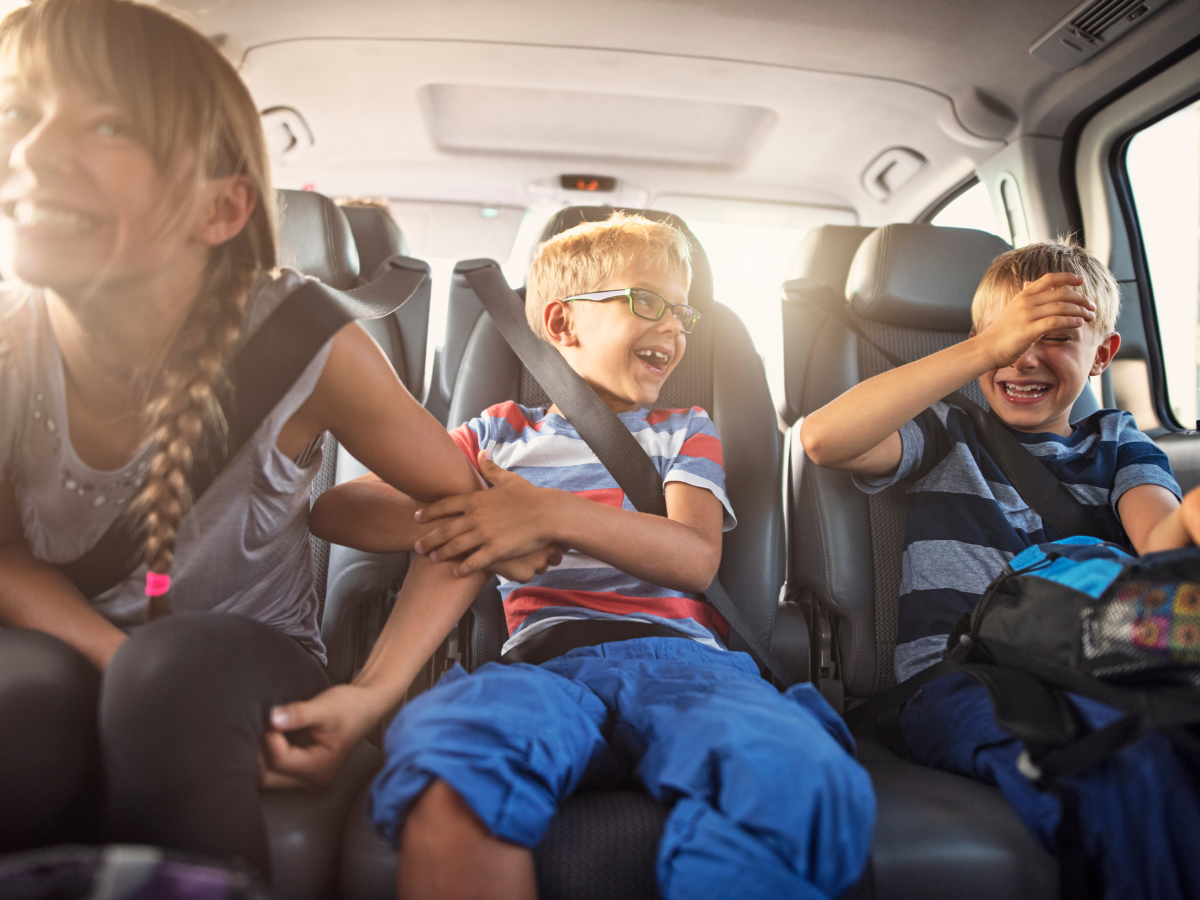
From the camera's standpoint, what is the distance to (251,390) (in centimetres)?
82

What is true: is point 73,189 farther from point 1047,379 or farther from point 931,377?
point 1047,379

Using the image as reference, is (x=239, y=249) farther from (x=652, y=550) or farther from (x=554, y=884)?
(x=554, y=884)

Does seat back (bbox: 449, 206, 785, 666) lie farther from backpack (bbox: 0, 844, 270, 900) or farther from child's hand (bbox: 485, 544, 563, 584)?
backpack (bbox: 0, 844, 270, 900)

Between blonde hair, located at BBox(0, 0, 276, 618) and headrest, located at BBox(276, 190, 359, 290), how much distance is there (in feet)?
3.00

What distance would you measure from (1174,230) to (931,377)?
5.29 feet

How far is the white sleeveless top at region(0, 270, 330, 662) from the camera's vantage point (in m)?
0.82

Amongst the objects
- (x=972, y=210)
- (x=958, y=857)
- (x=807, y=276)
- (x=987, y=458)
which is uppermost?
(x=972, y=210)

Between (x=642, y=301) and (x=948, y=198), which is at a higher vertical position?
(x=948, y=198)

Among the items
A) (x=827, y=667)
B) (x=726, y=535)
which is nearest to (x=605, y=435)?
(x=726, y=535)

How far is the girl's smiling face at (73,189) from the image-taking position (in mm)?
718

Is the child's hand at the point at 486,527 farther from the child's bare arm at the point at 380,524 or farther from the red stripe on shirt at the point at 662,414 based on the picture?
the red stripe on shirt at the point at 662,414

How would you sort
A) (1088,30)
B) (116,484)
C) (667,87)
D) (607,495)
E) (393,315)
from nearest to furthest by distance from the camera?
(116,484)
(607,495)
(393,315)
(1088,30)
(667,87)

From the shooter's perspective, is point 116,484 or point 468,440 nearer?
point 116,484

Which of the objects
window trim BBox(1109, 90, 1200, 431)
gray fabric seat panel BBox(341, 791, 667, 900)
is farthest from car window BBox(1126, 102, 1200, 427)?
gray fabric seat panel BBox(341, 791, 667, 900)
